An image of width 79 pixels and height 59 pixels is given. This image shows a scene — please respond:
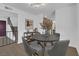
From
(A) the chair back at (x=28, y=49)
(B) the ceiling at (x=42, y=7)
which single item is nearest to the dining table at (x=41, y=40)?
(A) the chair back at (x=28, y=49)

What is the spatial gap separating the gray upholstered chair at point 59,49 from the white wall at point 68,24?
73mm

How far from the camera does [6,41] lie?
1816 mm

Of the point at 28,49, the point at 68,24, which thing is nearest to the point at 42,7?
the point at 68,24

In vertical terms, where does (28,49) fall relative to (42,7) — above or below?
below

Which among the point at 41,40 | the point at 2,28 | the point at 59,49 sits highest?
the point at 2,28

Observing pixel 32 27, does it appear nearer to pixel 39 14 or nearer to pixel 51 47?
pixel 39 14

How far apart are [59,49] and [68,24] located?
1.21ft

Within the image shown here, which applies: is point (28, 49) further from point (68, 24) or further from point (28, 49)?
point (68, 24)

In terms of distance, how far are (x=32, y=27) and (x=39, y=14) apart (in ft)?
0.68

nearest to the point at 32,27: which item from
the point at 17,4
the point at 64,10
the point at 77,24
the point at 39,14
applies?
the point at 39,14

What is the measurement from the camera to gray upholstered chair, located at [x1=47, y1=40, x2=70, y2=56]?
182 centimetres

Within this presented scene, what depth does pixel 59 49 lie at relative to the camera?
1.85 meters

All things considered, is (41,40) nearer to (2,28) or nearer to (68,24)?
(68,24)

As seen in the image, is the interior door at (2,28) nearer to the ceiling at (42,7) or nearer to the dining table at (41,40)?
the ceiling at (42,7)
